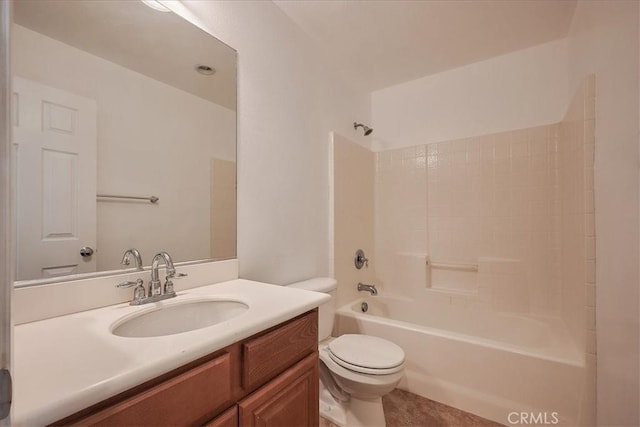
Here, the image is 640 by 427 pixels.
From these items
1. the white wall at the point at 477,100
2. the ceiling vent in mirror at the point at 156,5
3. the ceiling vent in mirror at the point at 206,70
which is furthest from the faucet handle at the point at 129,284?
the white wall at the point at 477,100

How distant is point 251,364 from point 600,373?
5.20 ft

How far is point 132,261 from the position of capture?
38.8 inches

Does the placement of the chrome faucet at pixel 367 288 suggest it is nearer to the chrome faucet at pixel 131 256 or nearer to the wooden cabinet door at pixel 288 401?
the wooden cabinet door at pixel 288 401

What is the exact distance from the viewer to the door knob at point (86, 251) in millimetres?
894

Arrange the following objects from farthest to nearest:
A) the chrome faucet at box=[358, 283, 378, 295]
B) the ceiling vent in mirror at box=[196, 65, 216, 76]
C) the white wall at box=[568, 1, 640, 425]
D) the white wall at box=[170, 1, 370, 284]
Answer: the chrome faucet at box=[358, 283, 378, 295], the white wall at box=[170, 1, 370, 284], the ceiling vent in mirror at box=[196, 65, 216, 76], the white wall at box=[568, 1, 640, 425]

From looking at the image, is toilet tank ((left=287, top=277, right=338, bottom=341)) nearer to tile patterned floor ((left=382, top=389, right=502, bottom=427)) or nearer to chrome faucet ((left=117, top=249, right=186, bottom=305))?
tile patterned floor ((left=382, top=389, right=502, bottom=427))

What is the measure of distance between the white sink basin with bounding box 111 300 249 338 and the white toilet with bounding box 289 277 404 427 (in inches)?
23.7

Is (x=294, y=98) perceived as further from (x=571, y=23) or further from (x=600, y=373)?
(x=600, y=373)

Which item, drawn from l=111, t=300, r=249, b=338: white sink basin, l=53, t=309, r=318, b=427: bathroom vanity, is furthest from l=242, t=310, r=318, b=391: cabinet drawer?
l=111, t=300, r=249, b=338: white sink basin

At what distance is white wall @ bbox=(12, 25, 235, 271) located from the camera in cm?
87

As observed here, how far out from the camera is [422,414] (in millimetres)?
1562

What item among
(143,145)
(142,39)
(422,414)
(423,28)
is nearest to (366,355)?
(422,414)

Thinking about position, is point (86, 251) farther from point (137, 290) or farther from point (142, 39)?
point (142, 39)

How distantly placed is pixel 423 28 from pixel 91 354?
2.26 meters
